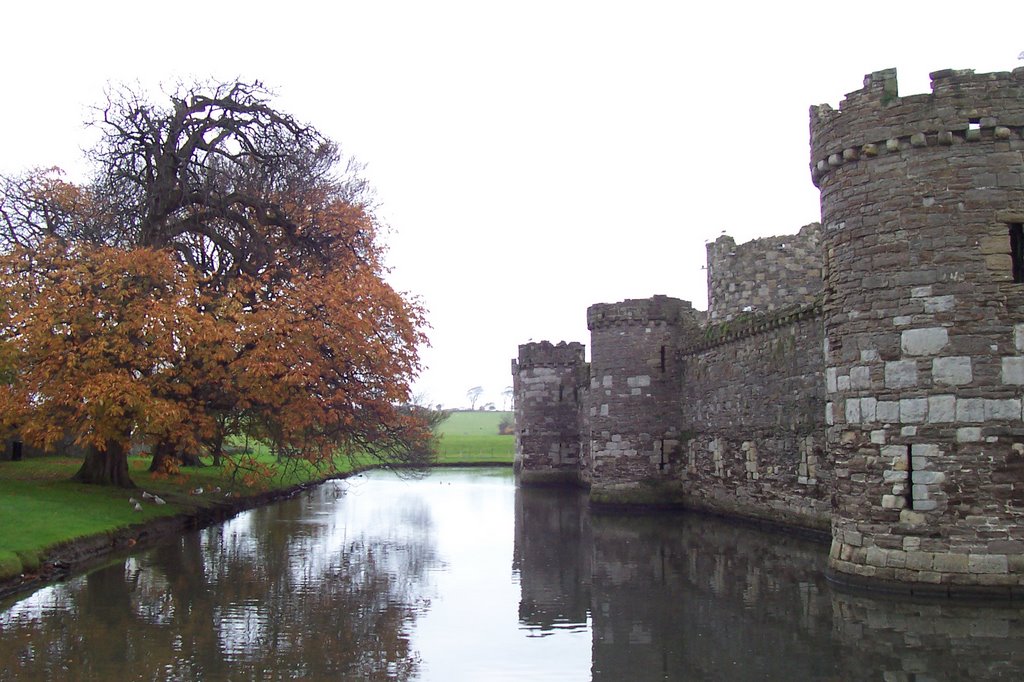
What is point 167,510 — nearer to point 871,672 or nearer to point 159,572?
point 159,572

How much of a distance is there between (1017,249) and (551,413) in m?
29.7

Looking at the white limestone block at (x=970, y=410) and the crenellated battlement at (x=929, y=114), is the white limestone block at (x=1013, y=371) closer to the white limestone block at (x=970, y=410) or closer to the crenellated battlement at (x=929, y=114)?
the white limestone block at (x=970, y=410)

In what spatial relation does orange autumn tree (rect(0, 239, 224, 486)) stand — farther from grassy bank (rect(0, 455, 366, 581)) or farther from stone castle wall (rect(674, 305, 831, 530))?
stone castle wall (rect(674, 305, 831, 530))

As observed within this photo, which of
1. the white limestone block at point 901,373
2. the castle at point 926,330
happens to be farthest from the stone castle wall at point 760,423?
the white limestone block at point 901,373

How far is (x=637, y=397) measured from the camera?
2983cm

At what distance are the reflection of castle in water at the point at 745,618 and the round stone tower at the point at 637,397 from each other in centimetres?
886

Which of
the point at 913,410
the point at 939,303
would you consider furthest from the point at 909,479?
the point at 939,303

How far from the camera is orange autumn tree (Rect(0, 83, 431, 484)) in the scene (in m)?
21.6

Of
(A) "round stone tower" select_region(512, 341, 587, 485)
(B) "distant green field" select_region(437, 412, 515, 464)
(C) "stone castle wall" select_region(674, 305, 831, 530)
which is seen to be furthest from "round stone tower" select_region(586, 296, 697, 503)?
Answer: (B) "distant green field" select_region(437, 412, 515, 464)

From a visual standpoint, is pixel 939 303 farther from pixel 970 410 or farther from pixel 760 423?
pixel 760 423

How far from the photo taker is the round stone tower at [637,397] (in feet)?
96.9

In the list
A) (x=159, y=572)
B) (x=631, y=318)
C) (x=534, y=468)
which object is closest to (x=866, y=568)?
(x=159, y=572)

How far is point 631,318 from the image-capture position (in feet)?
Result: 97.8

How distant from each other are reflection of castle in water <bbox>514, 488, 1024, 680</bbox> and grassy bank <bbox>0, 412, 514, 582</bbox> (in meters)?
8.20
